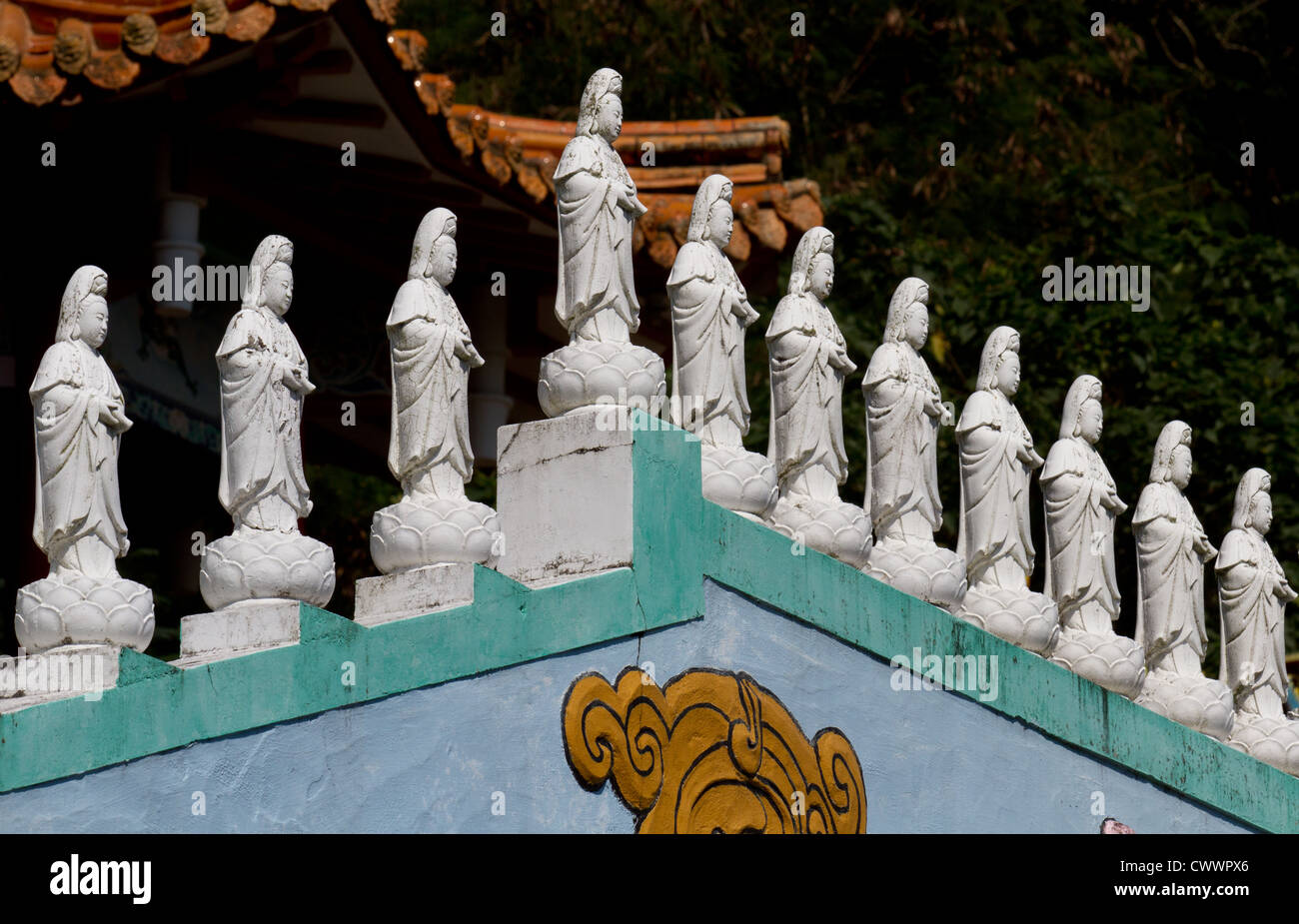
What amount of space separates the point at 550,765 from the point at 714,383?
1627 millimetres

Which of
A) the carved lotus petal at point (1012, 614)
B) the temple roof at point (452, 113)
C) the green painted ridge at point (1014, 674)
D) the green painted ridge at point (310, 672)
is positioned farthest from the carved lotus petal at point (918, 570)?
the temple roof at point (452, 113)

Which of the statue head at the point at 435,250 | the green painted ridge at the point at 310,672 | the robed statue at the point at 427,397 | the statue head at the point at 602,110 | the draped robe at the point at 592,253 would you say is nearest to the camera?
the green painted ridge at the point at 310,672

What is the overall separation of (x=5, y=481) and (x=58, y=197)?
1.81 meters

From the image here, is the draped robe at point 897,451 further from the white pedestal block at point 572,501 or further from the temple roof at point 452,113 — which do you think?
the temple roof at point 452,113

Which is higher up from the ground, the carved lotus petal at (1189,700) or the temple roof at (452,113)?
the temple roof at (452,113)

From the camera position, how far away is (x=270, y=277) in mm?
7539

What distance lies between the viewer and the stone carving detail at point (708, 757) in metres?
7.75

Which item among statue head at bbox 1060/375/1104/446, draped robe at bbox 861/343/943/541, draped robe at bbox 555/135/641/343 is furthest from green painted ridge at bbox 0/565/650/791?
statue head at bbox 1060/375/1104/446

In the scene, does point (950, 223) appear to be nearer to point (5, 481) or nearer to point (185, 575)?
point (185, 575)

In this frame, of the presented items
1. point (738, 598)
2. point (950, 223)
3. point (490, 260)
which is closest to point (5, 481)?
point (490, 260)

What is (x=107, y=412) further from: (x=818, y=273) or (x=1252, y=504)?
(x=1252, y=504)

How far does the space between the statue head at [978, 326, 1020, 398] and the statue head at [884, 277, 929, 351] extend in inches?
15.3

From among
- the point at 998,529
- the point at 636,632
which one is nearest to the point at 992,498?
the point at 998,529

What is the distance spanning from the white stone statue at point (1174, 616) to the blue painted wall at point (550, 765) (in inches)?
17.3
